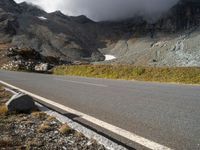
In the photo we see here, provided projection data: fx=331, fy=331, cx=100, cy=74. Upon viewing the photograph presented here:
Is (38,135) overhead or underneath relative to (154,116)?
underneath

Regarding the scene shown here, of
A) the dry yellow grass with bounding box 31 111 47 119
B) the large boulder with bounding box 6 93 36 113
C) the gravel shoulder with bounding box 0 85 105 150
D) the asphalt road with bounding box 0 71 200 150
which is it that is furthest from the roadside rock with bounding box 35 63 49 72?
the gravel shoulder with bounding box 0 85 105 150

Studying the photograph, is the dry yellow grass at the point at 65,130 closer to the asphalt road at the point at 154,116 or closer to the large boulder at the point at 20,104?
the asphalt road at the point at 154,116

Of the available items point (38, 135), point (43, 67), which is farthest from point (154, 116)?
point (43, 67)

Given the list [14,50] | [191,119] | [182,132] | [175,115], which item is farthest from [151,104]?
[14,50]

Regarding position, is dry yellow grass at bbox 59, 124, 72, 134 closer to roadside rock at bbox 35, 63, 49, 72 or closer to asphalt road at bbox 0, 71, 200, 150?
asphalt road at bbox 0, 71, 200, 150

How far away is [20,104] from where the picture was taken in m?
8.39

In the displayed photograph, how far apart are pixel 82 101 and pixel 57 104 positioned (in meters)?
0.91

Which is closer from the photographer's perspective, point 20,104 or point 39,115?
point 39,115

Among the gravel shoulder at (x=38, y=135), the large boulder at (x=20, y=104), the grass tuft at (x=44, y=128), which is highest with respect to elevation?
the large boulder at (x=20, y=104)

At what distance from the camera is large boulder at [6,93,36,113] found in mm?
8250

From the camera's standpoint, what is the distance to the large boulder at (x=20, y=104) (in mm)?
8250

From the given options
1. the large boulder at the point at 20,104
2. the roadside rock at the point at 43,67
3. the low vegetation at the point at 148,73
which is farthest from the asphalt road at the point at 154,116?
the roadside rock at the point at 43,67

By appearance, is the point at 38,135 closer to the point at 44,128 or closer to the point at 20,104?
the point at 44,128

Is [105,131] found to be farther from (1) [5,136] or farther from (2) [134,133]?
(1) [5,136]
